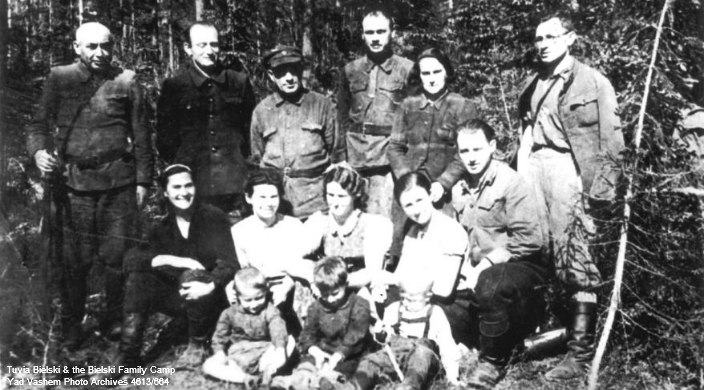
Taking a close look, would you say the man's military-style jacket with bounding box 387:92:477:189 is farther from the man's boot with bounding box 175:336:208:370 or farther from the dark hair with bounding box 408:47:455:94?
the man's boot with bounding box 175:336:208:370

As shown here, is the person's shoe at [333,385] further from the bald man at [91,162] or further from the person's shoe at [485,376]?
the bald man at [91,162]

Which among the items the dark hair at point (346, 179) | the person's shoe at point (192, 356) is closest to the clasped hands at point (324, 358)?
the person's shoe at point (192, 356)

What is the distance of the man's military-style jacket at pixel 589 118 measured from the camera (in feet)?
15.8

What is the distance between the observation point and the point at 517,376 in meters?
4.55

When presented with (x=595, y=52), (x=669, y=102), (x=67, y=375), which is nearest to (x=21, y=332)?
(x=67, y=375)

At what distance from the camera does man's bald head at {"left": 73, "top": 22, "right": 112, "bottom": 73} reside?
5.15 m

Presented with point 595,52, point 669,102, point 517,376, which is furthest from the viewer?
point 595,52

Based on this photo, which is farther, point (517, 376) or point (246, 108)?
point (246, 108)

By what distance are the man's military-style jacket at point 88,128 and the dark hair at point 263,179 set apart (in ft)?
2.80

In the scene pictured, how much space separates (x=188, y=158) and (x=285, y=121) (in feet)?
3.05

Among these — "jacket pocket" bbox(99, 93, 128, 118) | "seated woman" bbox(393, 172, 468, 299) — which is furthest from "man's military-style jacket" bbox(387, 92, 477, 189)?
"jacket pocket" bbox(99, 93, 128, 118)

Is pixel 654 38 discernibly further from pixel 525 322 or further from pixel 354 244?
pixel 354 244

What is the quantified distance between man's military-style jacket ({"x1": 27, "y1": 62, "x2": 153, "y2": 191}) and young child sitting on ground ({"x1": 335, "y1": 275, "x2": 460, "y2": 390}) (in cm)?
242

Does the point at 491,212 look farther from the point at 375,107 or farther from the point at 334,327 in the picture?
the point at 375,107
